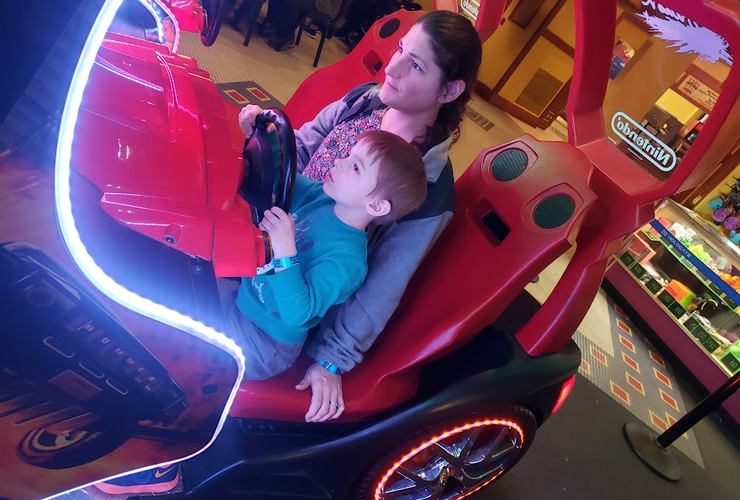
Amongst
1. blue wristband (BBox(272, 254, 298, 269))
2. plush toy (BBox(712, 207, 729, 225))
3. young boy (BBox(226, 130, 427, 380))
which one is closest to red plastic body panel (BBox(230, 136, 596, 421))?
young boy (BBox(226, 130, 427, 380))

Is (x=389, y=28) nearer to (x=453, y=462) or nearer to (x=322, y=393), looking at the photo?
(x=322, y=393)

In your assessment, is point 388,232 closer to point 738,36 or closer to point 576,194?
point 576,194

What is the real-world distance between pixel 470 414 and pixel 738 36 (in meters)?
0.90

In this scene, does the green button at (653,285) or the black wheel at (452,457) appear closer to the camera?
the black wheel at (452,457)

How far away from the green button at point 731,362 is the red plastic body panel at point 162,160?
8.79ft

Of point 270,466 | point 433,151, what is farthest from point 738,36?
point 270,466

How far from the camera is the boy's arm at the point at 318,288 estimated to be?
929 millimetres

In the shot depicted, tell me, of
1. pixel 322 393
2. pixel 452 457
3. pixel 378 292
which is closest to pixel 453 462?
pixel 452 457

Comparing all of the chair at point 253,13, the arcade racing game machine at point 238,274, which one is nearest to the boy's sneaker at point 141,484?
the arcade racing game machine at point 238,274

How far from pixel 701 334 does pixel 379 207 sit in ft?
8.18

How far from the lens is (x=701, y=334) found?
2660 millimetres

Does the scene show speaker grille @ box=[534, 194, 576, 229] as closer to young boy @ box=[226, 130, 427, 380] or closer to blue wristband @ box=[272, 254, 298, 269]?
young boy @ box=[226, 130, 427, 380]

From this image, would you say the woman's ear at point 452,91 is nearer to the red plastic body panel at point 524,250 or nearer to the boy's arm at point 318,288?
the red plastic body panel at point 524,250

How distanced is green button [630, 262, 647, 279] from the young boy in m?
2.55
